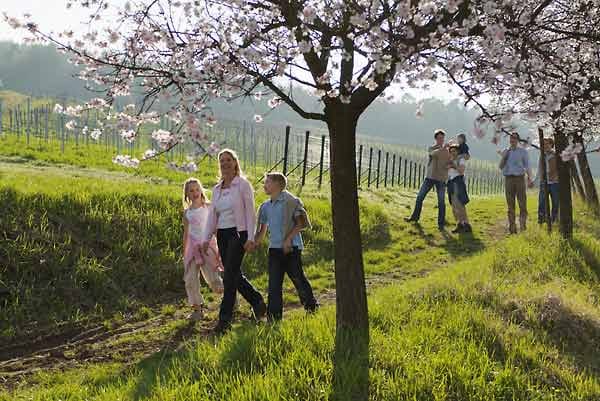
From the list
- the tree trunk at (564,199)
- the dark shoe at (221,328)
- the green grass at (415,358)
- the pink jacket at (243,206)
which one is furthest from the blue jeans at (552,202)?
the dark shoe at (221,328)

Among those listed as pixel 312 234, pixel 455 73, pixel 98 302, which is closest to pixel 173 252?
pixel 98 302

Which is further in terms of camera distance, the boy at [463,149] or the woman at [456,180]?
the woman at [456,180]

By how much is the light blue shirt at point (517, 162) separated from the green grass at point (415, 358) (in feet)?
18.2

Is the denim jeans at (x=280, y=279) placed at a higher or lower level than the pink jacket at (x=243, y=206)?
lower

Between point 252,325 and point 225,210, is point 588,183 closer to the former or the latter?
point 225,210

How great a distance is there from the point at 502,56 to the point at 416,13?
0.75m

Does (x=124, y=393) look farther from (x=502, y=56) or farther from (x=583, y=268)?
(x=583, y=268)

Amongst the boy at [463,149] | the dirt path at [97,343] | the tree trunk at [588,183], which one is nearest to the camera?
the dirt path at [97,343]

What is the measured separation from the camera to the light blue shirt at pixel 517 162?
11562 mm

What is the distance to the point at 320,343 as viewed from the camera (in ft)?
15.2

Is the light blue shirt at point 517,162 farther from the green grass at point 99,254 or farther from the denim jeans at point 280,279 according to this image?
the denim jeans at point 280,279

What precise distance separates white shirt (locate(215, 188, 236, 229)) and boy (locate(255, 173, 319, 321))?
14.7 inches

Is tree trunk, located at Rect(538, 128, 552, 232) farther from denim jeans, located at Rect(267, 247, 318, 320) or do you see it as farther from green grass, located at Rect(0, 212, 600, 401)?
denim jeans, located at Rect(267, 247, 318, 320)

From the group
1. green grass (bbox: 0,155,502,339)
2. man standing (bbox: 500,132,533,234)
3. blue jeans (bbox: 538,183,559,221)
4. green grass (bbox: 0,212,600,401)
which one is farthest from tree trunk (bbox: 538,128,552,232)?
green grass (bbox: 0,212,600,401)
